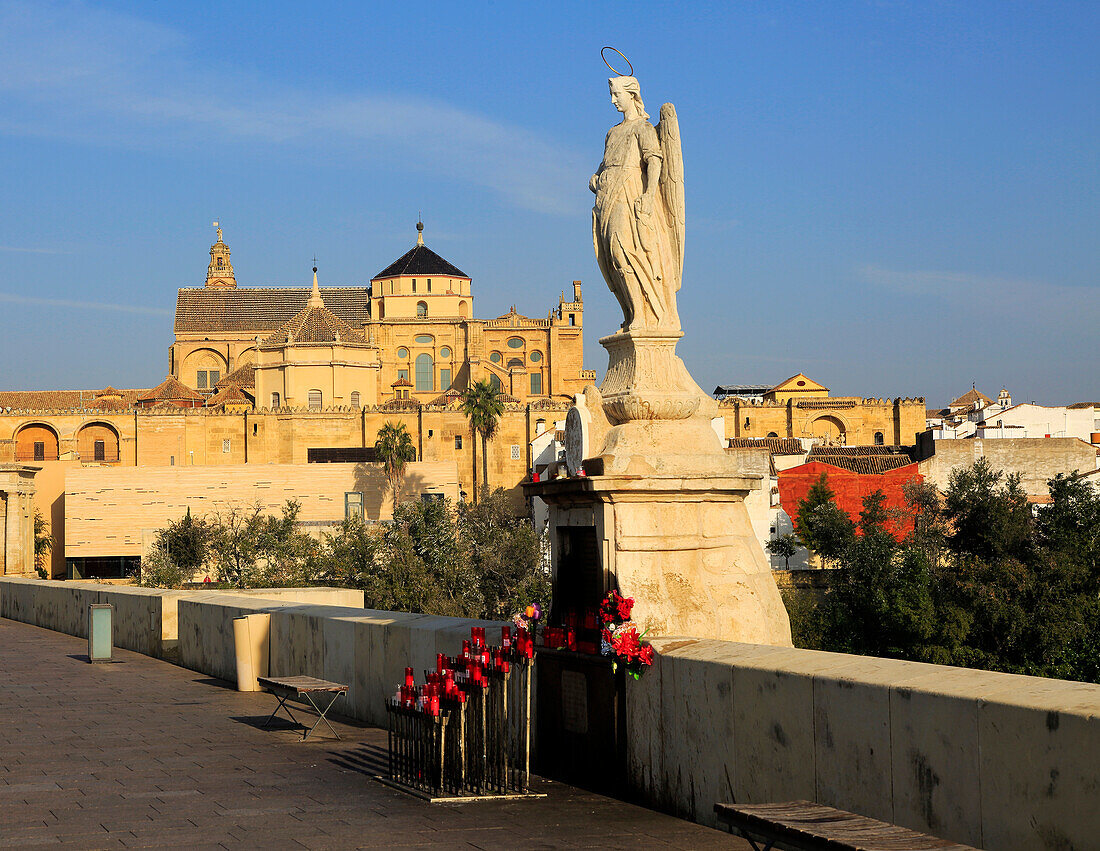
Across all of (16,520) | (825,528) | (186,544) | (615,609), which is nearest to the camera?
(615,609)

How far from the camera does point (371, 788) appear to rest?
638cm

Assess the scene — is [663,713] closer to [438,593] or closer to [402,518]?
[438,593]

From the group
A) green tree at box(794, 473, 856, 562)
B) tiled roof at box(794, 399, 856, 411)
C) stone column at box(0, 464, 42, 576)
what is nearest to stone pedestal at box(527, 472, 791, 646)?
stone column at box(0, 464, 42, 576)

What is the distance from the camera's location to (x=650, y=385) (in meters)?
6.74

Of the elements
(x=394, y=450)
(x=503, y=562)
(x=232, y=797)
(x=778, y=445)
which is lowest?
(x=503, y=562)

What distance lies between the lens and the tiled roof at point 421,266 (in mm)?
94375

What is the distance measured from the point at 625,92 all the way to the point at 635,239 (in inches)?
34.2

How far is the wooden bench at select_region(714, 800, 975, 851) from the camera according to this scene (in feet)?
12.0

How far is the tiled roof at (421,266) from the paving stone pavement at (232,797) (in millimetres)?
85512

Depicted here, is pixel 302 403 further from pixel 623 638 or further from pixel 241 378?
pixel 623 638

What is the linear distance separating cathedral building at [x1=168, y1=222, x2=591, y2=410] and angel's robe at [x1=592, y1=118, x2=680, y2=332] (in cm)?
7264

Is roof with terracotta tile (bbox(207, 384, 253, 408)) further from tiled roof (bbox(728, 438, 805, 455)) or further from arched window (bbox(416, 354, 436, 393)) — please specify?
tiled roof (bbox(728, 438, 805, 455))

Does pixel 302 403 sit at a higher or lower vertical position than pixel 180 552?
higher

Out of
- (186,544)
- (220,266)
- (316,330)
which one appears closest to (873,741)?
(186,544)
